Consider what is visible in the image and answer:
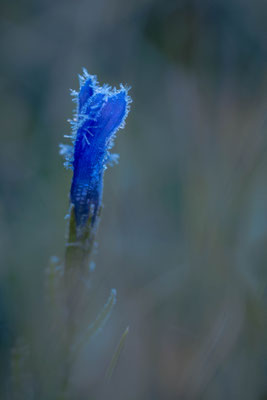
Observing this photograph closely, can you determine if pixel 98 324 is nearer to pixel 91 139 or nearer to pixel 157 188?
pixel 91 139

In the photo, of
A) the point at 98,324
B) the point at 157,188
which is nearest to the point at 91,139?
the point at 98,324

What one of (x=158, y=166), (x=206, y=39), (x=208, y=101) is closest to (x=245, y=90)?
(x=208, y=101)

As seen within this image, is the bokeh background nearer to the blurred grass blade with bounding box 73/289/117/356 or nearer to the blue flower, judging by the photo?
the blurred grass blade with bounding box 73/289/117/356

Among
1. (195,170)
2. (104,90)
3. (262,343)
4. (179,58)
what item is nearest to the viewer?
(104,90)

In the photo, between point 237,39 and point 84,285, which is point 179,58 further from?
point 84,285

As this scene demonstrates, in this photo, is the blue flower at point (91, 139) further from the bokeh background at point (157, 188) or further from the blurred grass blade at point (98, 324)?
the bokeh background at point (157, 188)

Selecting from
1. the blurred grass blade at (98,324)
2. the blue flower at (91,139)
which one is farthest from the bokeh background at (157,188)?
the blue flower at (91,139)
